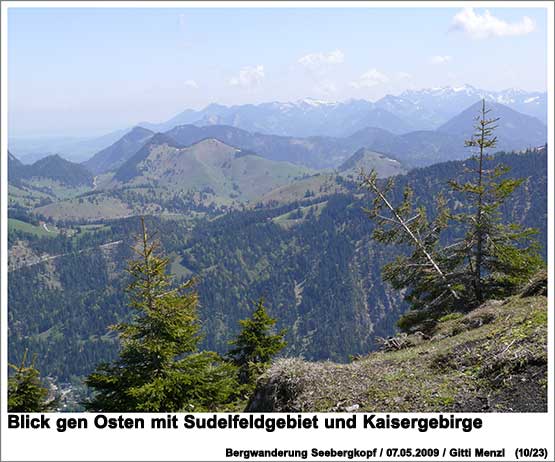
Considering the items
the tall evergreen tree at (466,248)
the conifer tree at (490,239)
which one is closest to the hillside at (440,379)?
the conifer tree at (490,239)

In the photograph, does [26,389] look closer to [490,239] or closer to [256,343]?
[256,343]

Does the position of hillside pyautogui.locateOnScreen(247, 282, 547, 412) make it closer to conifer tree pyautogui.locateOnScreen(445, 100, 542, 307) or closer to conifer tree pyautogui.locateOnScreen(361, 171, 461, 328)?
conifer tree pyautogui.locateOnScreen(445, 100, 542, 307)

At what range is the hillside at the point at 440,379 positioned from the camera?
30.8 ft

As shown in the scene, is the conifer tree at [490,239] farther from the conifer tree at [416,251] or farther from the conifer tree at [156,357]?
the conifer tree at [156,357]

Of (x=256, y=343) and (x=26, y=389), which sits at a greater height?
(x=26, y=389)

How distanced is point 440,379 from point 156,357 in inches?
348

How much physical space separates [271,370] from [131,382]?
5447mm

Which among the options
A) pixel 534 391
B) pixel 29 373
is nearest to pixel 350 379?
pixel 534 391

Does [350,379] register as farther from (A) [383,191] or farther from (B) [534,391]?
(A) [383,191]

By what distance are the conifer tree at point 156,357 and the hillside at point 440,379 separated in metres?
3.49

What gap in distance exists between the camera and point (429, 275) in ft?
78.8

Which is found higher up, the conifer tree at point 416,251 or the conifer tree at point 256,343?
the conifer tree at point 416,251

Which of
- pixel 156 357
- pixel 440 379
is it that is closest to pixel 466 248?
pixel 440 379

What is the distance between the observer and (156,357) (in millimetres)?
14969
